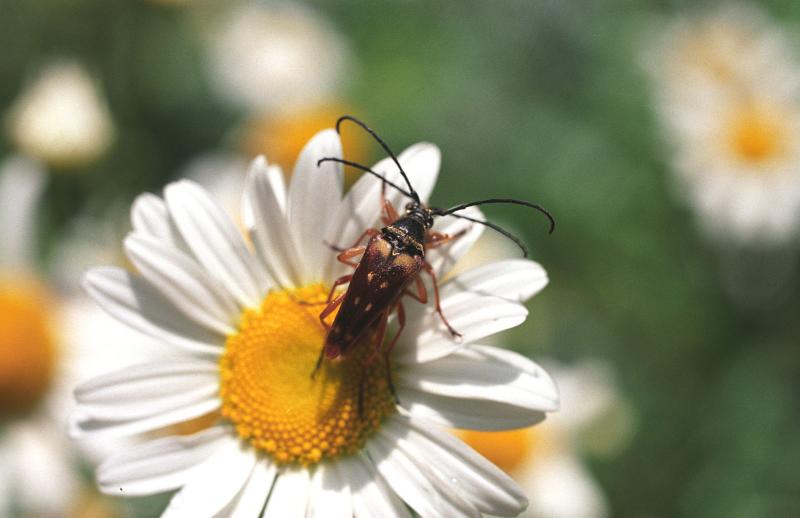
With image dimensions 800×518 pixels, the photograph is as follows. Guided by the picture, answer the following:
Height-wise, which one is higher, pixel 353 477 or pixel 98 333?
pixel 98 333

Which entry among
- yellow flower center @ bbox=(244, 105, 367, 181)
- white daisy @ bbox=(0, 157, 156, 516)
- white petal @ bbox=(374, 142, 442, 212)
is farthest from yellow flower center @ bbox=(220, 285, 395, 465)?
yellow flower center @ bbox=(244, 105, 367, 181)

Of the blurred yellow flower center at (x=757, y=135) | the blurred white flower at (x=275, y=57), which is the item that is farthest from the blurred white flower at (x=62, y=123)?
the blurred yellow flower center at (x=757, y=135)

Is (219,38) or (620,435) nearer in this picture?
(620,435)

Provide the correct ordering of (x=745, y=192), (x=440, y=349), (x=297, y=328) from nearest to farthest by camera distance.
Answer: (x=440, y=349) < (x=297, y=328) < (x=745, y=192)

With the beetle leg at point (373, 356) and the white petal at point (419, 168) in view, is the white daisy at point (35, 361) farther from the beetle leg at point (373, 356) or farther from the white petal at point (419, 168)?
the white petal at point (419, 168)

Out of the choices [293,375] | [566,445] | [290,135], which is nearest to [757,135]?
[566,445]

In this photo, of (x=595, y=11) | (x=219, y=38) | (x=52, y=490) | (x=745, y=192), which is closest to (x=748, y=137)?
(x=745, y=192)

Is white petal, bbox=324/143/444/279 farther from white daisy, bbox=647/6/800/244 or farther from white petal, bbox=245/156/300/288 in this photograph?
white daisy, bbox=647/6/800/244

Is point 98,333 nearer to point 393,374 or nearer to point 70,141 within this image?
point 70,141

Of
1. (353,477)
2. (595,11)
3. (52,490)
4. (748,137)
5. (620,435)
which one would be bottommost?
(52,490)
